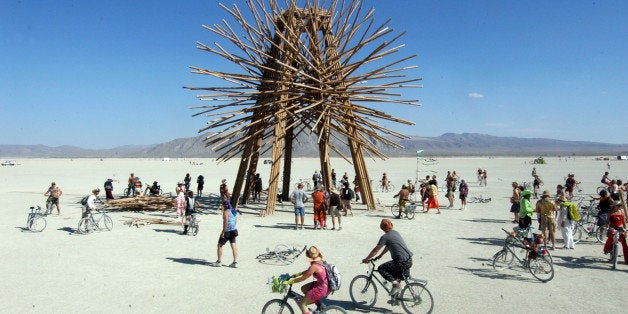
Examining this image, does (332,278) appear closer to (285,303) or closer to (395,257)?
(285,303)

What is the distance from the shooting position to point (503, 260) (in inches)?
341

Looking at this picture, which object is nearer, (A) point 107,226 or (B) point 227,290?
(B) point 227,290

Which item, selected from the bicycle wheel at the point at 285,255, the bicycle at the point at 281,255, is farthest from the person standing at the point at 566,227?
the bicycle wheel at the point at 285,255

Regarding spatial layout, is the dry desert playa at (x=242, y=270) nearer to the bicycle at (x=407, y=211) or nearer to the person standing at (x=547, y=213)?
the person standing at (x=547, y=213)

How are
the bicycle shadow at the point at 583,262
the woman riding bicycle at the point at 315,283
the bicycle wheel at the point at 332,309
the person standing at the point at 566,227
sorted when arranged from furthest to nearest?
the person standing at the point at 566,227
the bicycle shadow at the point at 583,262
the bicycle wheel at the point at 332,309
the woman riding bicycle at the point at 315,283

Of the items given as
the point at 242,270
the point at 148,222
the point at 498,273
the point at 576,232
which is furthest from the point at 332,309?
the point at 148,222

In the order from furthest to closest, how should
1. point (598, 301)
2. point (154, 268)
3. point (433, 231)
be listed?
point (433, 231)
point (154, 268)
point (598, 301)

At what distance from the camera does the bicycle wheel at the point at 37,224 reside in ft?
39.9

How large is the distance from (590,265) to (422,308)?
4.86m

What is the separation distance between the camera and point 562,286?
748 cm

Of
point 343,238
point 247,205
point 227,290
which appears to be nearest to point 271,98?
point 247,205

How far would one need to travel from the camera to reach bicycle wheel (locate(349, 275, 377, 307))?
21.6 ft

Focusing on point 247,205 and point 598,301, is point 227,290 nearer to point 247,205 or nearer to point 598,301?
point 598,301

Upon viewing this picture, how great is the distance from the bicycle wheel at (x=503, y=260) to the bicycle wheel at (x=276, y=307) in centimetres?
479
